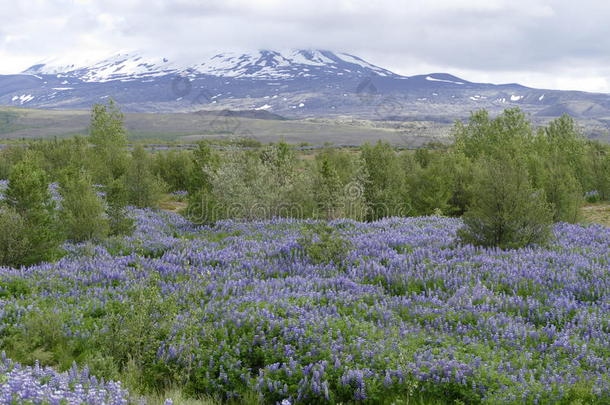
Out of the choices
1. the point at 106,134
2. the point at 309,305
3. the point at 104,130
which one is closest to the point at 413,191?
the point at 309,305

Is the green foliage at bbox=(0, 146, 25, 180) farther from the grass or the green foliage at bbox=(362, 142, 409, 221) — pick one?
the grass

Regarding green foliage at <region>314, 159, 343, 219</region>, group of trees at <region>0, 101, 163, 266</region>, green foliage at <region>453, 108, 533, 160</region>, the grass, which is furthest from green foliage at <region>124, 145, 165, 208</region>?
green foliage at <region>453, 108, 533, 160</region>

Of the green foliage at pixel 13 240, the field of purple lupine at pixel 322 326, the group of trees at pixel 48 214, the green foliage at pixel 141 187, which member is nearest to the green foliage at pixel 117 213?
the group of trees at pixel 48 214

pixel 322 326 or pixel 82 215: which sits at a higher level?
pixel 82 215

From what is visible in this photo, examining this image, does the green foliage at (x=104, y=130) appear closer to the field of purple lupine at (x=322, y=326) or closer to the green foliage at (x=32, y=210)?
the green foliage at (x=32, y=210)

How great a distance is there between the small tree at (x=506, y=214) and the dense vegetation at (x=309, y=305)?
0.03 metres

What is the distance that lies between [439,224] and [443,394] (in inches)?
350

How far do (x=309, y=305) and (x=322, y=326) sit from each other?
75 centimetres

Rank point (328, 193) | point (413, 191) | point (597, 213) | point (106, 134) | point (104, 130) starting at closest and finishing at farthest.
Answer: point (328, 193) < point (597, 213) < point (413, 191) < point (106, 134) < point (104, 130)

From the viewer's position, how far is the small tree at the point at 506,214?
424 inches

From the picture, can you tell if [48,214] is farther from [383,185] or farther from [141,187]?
[383,185]

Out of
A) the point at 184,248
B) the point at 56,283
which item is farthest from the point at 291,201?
the point at 56,283

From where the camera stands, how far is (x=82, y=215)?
13148 millimetres

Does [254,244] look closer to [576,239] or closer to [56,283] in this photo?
[56,283]
